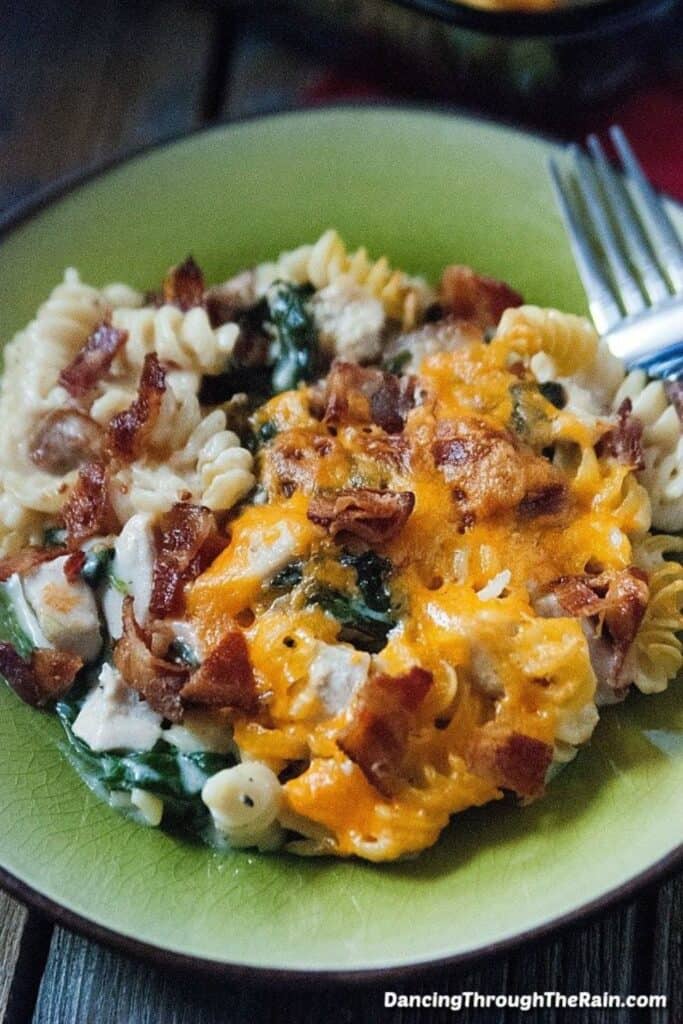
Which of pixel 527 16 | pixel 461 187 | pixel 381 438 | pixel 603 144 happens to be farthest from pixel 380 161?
pixel 381 438

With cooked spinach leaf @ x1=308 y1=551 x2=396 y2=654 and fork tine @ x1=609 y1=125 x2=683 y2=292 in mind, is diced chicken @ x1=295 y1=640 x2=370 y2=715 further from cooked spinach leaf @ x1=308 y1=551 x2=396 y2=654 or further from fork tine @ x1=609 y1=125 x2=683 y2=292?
fork tine @ x1=609 y1=125 x2=683 y2=292

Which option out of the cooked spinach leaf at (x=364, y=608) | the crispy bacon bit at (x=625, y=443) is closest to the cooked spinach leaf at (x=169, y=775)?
the cooked spinach leaf at (x=364, y=608)

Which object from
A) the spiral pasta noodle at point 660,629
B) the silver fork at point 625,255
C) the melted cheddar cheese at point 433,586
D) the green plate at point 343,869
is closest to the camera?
the green plate at point 343,869

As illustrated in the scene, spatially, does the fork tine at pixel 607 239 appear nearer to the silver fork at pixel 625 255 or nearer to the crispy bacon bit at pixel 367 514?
the silver fork at pixel 625 255

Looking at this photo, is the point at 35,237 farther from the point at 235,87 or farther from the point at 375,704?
the point at 375,704

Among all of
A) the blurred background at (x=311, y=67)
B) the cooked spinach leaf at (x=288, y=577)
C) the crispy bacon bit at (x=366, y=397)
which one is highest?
the blurred background at (x=311, y=67)

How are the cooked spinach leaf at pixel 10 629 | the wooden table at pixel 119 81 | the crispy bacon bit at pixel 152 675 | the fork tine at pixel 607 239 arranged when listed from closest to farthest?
the crispy bacon bit at pixel 152 675 → the cooked spinach leaf at pixel 10 629 → the fork tine at pixel 607 239 → the wooden table at pixel 119 81

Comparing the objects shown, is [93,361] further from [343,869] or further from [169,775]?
[343,869]

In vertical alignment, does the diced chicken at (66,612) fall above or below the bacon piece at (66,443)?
below
